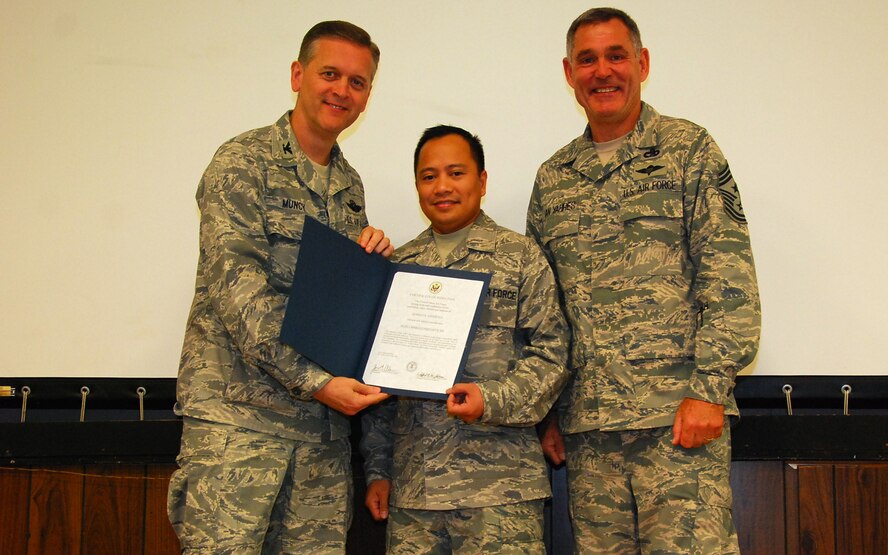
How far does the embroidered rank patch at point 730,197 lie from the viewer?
6.67 feet

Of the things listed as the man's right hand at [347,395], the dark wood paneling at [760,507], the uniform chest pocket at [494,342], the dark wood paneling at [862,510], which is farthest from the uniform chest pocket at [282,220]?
the dark wood paneling at [862,510]

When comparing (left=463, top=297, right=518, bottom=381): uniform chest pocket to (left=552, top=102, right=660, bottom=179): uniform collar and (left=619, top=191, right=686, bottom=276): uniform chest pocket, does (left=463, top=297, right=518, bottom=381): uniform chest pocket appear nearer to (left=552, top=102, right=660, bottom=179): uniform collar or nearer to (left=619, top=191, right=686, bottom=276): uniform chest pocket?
(left=619, top=191, right=686, bottom=276): uniform chest pocket

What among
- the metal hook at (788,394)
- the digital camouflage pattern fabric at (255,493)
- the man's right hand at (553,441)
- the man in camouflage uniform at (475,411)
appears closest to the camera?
the digital camouflage pattern fabric at (255,493)

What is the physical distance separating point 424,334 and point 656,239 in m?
0.66

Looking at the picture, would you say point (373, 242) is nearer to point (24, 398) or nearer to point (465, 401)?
point (465, 401)

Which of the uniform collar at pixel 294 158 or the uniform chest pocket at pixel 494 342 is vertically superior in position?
the uniform collar at pixel 294 158

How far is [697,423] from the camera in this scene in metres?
1.93

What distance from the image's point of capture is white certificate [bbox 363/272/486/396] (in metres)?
1.95

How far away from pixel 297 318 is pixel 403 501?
0.57m

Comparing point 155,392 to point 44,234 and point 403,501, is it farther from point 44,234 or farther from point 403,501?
point 403,501

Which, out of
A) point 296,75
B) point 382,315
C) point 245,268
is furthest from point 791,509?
point 296,75

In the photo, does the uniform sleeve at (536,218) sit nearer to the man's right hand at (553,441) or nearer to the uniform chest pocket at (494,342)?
the uniform chest pocket at (494,342)

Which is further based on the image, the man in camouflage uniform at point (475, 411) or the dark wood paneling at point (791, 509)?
the dark wood paneling at point (791, 509)

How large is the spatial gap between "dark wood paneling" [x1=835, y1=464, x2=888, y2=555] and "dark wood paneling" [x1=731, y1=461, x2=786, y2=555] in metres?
0.17
